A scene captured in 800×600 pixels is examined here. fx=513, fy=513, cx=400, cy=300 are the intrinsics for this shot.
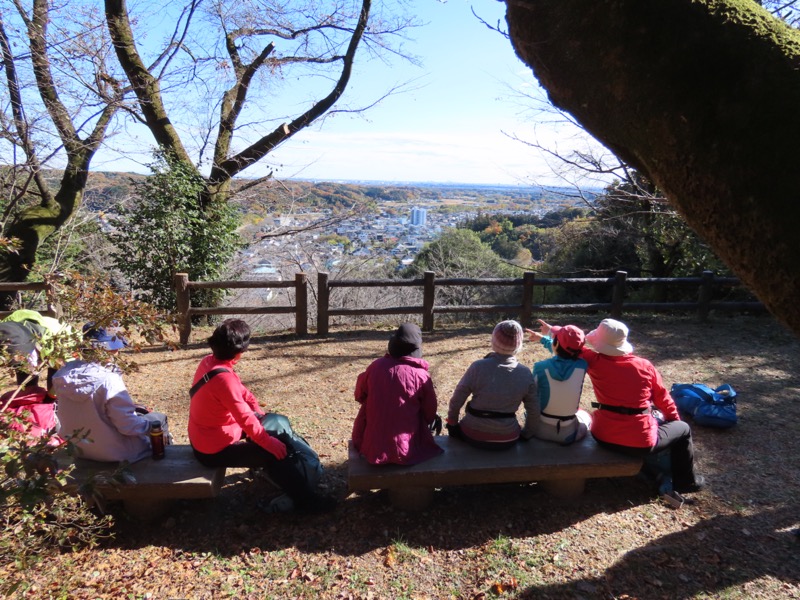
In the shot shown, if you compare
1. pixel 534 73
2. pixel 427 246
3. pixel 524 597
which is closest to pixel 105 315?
pixel 534 73

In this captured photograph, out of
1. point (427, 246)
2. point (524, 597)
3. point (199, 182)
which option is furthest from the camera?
point (427, 246)

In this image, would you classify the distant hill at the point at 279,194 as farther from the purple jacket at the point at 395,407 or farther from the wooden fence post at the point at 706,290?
the purple jacket at the point at 395,407

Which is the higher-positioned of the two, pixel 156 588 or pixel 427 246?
pixel 427 246

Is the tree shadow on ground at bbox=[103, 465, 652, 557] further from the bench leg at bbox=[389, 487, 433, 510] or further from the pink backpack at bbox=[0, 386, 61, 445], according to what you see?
the pink backpack at bbox=[0, 386, 61, 445]

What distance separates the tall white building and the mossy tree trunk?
21011 millimetres

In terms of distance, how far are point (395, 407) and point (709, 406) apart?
3.43 metres

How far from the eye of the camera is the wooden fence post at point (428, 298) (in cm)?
811

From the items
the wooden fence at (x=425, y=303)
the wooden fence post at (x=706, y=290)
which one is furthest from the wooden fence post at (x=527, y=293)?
the wooden fence post at (x=706, y=290)

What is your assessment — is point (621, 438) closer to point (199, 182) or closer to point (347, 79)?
point (199, 182)

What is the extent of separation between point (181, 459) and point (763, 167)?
3.46 meters

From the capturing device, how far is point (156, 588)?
2.77 m

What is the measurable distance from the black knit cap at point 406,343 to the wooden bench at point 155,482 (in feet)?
4.53

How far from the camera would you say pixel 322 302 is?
7930 mm

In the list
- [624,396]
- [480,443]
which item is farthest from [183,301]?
[624,396]
